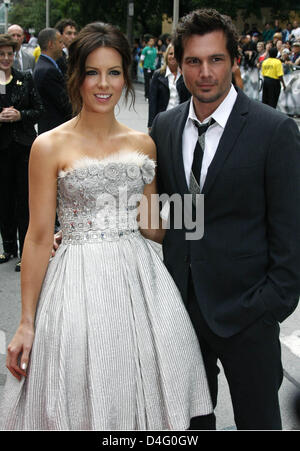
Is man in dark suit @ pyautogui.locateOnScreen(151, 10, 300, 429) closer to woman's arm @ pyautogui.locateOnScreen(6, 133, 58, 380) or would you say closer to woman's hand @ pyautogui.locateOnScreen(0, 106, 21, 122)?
woman's arm @ pyautogui.locateOnScreen(6, 133, 58, 380)

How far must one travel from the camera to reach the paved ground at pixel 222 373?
11.7 feet

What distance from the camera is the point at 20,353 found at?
2416mm

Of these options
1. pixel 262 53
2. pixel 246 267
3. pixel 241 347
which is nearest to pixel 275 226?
pixel 246 267

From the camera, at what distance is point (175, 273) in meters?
2.60

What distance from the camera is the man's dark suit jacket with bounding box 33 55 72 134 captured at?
6.51 metres

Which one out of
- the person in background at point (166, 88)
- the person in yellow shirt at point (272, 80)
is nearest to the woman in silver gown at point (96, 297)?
the person in background at point (166, 88)

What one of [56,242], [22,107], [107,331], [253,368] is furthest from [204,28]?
[22,107]

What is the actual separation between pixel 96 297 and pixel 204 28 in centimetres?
113

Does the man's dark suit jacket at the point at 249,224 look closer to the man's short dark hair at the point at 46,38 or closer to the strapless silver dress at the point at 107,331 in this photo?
the strapless silver dress at the point at 107,331

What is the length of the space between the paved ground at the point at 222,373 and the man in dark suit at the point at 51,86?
1586mm

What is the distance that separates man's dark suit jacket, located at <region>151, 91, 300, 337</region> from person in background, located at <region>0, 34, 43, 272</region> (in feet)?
12.8
